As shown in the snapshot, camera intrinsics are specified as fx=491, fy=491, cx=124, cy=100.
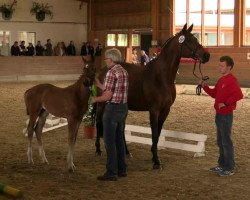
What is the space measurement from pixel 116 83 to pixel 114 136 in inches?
27.1

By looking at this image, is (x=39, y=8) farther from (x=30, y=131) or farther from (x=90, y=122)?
(x=30, y=131)

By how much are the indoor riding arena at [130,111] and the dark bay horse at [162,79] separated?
4 cm

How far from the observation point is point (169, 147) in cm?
811

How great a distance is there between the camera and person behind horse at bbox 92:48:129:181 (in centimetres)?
596

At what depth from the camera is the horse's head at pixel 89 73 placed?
21.2 feet

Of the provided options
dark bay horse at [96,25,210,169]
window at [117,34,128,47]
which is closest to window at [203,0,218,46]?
window at [117,34,128,47]

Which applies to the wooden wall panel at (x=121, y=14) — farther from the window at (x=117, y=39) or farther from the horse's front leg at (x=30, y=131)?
the horse's front leg at (x=30, y=131)

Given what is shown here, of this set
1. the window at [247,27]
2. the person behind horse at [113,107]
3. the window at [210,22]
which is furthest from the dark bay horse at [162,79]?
the window at [210,22]

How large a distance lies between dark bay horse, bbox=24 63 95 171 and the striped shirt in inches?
22.2

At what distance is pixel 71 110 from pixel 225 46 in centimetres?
1679

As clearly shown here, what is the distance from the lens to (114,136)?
20.3 feet

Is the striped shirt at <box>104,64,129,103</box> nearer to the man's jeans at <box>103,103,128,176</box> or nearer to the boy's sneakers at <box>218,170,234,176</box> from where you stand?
the man's jeans at <box>103,103,128,176</box>

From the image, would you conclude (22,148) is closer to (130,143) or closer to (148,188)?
(130,143)

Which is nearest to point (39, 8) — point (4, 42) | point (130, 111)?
point (4, 42)
